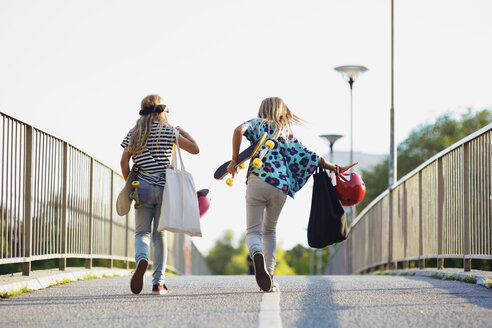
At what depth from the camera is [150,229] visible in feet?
27.2

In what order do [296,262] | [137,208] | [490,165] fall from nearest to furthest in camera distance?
[137,208] → [490,165] → [296,262]

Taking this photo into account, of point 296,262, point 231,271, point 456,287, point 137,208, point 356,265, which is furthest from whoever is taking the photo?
point 231,271

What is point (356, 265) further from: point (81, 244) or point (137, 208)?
point (137, 208)

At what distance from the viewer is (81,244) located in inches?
467

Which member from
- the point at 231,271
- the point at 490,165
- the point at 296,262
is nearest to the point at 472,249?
the point at 490,165

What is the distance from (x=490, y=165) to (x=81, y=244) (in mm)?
5306

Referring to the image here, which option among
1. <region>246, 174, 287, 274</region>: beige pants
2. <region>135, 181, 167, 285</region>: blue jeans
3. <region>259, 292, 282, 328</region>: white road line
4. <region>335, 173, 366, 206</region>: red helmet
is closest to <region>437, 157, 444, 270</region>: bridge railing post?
<region>335, 173, 366, 206</region>: red helmet

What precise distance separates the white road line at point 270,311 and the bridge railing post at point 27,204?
260 cm

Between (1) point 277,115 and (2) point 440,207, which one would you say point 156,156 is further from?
(2) point 440,207

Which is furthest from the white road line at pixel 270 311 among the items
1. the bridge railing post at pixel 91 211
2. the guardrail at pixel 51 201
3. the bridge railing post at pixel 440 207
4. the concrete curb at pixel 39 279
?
the bridge railing post at pixel 91 211

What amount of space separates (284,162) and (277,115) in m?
0.44

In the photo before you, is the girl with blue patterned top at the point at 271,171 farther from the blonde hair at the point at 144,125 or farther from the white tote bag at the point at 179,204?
the blonde hair at the point at 144,125

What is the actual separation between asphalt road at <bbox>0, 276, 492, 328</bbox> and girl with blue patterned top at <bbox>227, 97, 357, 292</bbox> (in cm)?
51

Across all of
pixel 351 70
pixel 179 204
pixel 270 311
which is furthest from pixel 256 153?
pixel 351 70
